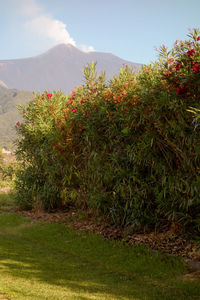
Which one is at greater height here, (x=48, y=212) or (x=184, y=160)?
(x=184, y=160)

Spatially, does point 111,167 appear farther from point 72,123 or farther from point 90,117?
point 72,123

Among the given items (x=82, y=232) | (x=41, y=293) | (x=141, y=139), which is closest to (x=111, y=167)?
(x=141, y=139)

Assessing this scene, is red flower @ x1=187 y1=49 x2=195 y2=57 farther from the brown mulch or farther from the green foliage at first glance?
the brown mulch

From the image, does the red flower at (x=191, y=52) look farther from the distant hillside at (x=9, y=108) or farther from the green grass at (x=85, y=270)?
the distant hillside at (x=9, y=108)

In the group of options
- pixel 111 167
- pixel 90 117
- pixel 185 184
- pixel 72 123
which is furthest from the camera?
pixel 72 123

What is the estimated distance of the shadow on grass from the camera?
144 inches

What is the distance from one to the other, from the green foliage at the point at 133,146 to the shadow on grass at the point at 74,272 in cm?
100

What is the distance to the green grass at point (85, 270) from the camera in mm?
3645

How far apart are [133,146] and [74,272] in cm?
255

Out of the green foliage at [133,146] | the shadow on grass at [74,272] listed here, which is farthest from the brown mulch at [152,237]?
the shadow on grass at [74,272]

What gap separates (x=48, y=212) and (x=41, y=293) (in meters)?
6.01

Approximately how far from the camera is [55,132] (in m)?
8.52

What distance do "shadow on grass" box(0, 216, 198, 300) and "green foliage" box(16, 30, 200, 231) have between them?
999mm

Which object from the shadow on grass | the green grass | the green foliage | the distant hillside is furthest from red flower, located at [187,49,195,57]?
the distant hillside
